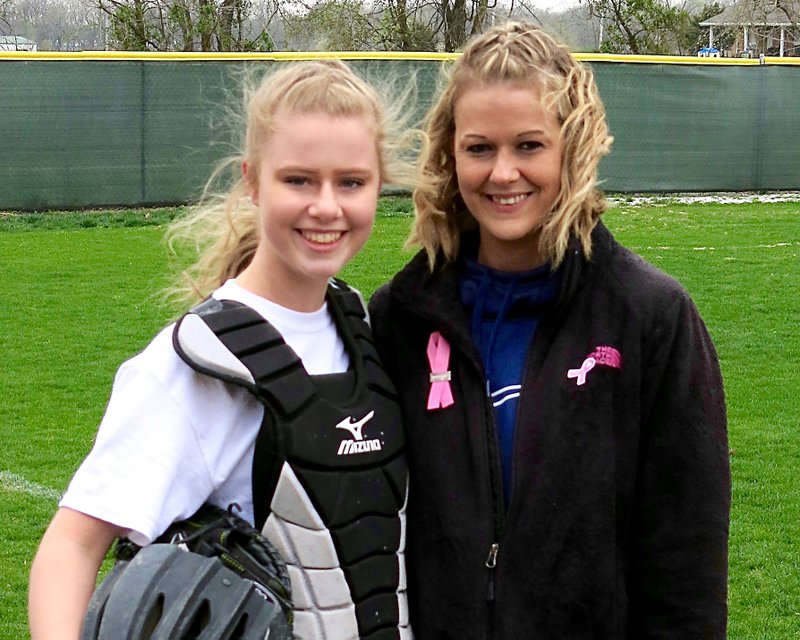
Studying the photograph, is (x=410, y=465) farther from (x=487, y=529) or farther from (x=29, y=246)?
(x=29, y=246)

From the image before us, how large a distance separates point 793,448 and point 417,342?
14.3ft

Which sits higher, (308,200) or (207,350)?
(308,200)

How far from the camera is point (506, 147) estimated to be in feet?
7.10

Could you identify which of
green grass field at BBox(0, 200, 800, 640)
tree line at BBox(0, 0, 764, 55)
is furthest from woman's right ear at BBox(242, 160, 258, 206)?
tree line at BBox(0, 0, 764, 55)

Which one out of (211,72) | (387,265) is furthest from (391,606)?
(211,72)

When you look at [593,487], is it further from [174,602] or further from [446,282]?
[174,602]

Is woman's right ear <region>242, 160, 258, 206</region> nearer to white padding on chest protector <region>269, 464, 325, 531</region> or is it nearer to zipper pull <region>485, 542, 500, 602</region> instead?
white padding on chest protector <region>269, 464, 325, 531</region>

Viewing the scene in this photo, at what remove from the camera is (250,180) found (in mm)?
2170

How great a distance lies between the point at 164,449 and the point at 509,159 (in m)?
0.83

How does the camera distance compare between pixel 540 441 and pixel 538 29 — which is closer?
pixel 540 441

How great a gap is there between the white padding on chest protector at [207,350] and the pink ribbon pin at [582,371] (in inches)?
22.7

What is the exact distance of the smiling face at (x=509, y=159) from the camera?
7.02ft

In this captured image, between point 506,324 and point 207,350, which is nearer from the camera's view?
point 207,350

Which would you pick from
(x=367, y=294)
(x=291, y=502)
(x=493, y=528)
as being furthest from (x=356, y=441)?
Answer: (x=367, y=294)
